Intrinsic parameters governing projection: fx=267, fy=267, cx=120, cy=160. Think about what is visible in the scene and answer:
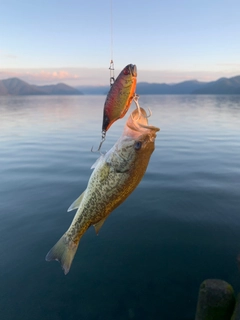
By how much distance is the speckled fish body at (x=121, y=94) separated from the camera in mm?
3738

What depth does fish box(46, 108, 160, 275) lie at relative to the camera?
157 inches

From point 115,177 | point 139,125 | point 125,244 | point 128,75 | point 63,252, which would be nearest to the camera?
point 128,75

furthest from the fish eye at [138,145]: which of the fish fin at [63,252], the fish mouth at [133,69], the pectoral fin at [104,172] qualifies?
the fish fin at [63,252]

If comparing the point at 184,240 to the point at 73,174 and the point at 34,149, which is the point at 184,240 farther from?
the point at 34,149

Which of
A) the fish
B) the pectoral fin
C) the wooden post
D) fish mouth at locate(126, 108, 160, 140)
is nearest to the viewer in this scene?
fish mouth at locate(126, 108, 160, 140)

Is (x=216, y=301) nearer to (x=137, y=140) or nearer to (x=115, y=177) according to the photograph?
(x=115, y=177)

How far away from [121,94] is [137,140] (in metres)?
0.71

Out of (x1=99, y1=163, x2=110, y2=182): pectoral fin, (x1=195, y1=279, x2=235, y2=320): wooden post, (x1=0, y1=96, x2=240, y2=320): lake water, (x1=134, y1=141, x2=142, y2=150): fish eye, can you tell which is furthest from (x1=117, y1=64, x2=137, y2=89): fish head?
(x1=0, y1=96, x2=240, y2=320): lake water

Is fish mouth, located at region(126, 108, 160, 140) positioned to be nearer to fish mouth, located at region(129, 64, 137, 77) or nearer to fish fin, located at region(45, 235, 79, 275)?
fish mouth, located at region(129, 64, 137, 77)

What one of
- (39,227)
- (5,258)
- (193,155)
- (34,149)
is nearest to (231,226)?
(39,227)

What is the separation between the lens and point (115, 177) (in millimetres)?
4277

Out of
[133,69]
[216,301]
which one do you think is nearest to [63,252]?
[133,69]

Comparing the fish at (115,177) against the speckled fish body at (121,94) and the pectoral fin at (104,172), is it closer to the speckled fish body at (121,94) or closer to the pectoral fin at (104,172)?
the pectoral fin at (104,172)

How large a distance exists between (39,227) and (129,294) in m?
5.87
